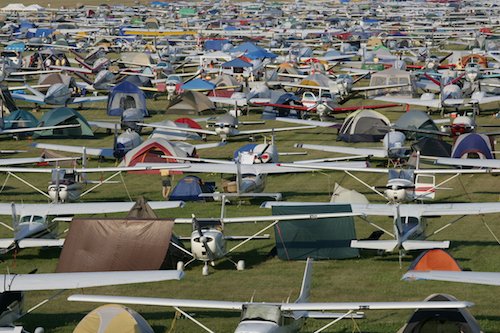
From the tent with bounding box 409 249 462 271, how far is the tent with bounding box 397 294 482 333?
5.37 meters

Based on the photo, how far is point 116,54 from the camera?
112750 millimetres

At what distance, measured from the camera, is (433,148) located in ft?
141

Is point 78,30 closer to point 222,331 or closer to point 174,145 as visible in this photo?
point 174,145

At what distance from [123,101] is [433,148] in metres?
24.0

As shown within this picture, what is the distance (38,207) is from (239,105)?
32278 mm

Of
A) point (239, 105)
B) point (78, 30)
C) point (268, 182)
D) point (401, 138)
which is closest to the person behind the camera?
point (268, 182)

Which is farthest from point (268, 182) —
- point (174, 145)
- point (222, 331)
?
point (222, 331)

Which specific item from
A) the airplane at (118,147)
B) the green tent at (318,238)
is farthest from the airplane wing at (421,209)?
the airplane at (118,147)

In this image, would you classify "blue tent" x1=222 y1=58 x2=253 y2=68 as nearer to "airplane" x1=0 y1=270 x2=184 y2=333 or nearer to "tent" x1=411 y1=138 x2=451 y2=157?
"tent" x1=411 y1=138 x2=451 y2=157

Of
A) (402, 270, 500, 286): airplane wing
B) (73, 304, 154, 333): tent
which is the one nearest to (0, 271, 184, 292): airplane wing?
(73, 304, 154, 333): tent

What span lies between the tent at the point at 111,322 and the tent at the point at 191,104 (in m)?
41.8

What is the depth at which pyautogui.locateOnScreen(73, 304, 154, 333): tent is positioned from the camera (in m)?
20.1

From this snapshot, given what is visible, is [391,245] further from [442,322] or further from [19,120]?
[19,120]

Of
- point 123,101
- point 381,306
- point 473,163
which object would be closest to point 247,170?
point 473,163
